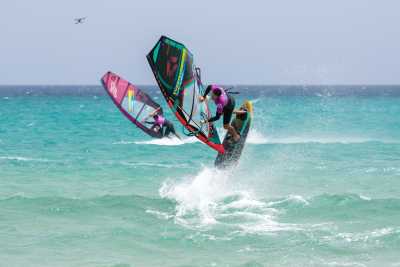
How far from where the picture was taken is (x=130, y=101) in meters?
23.3

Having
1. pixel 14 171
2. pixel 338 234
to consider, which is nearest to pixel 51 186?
pixel 14 171

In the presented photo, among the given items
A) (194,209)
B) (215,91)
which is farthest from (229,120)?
(194,209)

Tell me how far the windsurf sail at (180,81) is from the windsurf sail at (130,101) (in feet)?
26.4

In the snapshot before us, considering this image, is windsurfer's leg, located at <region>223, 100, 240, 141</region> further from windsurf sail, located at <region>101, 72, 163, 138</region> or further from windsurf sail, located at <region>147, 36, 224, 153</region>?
windsurf sail, located at <region>101, 72, 163, 138</region>

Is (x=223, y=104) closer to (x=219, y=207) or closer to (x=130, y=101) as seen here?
(x=219, y=207)

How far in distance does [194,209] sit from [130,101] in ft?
24.3

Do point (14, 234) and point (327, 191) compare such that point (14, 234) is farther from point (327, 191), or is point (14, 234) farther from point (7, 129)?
point (7, 129)

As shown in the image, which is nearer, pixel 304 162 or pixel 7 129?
pixel 304 162

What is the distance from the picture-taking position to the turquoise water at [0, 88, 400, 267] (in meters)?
13.2

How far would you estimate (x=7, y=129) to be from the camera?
1753 inches

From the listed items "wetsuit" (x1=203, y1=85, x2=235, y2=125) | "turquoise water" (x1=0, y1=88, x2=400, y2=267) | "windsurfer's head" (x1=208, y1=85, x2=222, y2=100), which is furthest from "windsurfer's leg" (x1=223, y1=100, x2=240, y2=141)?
"turquoise water" (x1=0, y1=88, x2=400, y2=267)

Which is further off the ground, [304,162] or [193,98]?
[193,98]

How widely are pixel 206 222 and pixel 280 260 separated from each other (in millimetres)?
3233

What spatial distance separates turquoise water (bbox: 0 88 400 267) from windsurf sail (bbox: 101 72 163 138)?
180 cm
